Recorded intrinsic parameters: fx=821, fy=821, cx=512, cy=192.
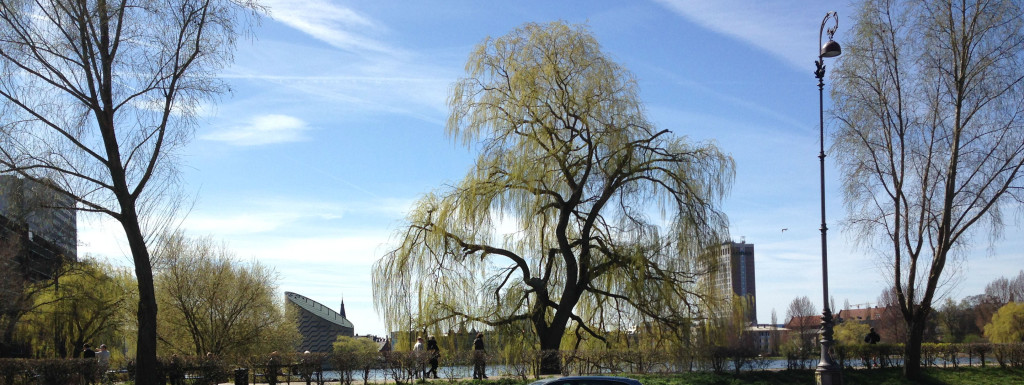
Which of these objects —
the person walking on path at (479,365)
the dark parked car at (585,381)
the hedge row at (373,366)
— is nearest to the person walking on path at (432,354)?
the hedge row at (373,366)

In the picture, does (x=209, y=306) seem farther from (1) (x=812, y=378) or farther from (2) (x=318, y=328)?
(2) (x=318, y=328)

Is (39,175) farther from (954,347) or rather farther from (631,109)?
(954,347)

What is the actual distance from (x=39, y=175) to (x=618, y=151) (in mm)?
15832

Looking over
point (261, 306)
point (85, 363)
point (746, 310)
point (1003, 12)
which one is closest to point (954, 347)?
point (746, 310)

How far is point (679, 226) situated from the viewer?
2562cm

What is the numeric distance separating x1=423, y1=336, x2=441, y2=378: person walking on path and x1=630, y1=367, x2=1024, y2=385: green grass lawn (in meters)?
5.90

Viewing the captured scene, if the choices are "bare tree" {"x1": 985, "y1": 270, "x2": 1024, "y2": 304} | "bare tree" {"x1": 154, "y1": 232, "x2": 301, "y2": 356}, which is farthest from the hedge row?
"bare tree" {"x1": 985, "y1": 270, "x2": 1024, "y2": 304}

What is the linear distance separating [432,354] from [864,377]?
46.7 ft

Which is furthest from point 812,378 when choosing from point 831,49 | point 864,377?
point 831,49

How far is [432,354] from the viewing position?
23.6 m

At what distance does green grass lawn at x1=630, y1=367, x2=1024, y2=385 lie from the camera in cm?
2344

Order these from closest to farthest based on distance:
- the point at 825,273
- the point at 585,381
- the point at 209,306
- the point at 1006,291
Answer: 1. the point at 585,381
2. the point at 825,273
3. the point at 209,306
4. the point at 1006,291

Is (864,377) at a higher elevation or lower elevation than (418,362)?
lower

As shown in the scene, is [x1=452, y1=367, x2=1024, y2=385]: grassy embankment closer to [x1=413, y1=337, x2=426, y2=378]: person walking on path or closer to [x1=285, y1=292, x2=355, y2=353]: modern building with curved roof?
[x1=413, y1=337, x2=426, y2=378]: person walking on path
